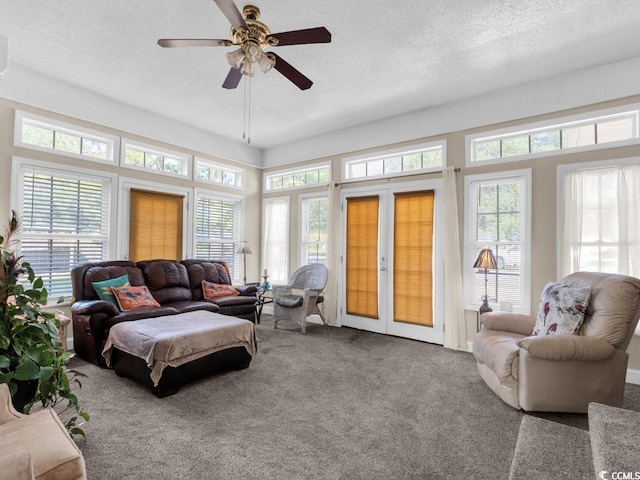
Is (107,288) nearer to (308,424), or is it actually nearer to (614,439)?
(308,424)

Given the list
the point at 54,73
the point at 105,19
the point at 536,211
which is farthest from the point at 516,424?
the point at 54,73

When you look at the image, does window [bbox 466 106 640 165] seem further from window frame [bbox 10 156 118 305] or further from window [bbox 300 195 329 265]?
window frame [bbox 10 156 118 305]

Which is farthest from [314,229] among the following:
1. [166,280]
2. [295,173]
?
[166,280]

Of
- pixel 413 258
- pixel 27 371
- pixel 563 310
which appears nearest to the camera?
pixel 27 371

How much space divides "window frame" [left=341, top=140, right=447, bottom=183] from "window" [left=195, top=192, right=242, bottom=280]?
2188 mm

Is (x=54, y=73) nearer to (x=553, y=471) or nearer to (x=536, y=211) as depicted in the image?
(x=553, y=471)

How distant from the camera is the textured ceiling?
2693 mm

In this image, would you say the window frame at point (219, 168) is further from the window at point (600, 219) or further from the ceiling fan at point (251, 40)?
the window at point (600, 219)

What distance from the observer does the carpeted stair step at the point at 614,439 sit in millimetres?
1050

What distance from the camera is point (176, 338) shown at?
2818mm

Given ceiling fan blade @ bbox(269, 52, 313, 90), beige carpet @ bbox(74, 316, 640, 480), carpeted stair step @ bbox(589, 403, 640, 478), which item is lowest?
beige carpet @ bbox(74, 316, 640, 480)

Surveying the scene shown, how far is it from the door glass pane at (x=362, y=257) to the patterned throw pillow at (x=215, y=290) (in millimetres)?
1824

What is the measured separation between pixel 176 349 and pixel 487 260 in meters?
3.32

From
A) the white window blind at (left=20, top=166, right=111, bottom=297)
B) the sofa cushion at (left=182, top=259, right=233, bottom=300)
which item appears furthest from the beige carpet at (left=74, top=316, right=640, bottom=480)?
the sofa cushion at (left=182, top=259, right=233, bottom=300)
